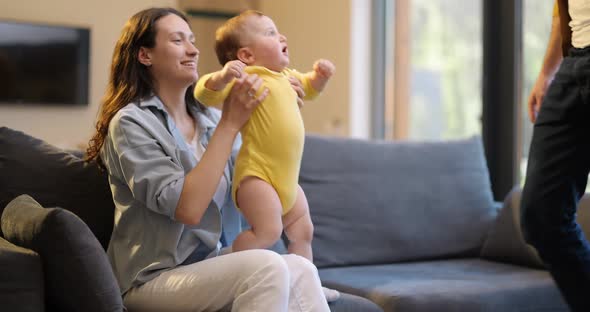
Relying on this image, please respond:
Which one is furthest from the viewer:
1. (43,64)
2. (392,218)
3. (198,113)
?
(43,64)

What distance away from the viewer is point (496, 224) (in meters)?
2.96

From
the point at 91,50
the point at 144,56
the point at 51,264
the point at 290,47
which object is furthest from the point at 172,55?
the point at 91,50

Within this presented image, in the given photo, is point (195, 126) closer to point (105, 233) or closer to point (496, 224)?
point (105, 233)

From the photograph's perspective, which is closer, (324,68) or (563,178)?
(563,178)

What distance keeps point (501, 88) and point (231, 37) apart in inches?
115

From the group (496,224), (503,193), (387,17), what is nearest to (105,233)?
(496,224)

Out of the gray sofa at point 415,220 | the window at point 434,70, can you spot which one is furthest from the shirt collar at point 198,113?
the window at point 434,70

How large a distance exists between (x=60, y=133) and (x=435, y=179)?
4.13 m

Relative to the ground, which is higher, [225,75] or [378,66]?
[225,75]

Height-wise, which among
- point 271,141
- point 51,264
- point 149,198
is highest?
point 271,141

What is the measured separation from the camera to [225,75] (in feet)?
5.95

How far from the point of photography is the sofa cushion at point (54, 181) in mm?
2049

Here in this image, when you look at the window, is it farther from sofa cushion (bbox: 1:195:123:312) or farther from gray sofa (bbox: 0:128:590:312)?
sofa cushion (bbox: 1:195:123:312)

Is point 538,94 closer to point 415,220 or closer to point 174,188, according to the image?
point 415,220
